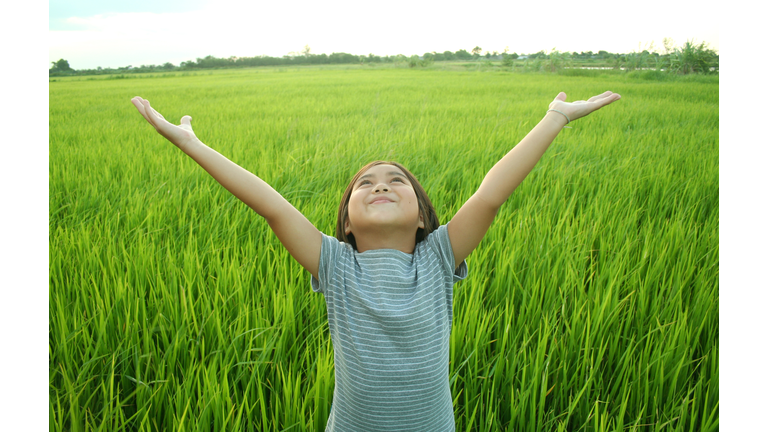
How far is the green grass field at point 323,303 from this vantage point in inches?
34.2

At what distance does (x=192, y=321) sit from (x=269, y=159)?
1.67m

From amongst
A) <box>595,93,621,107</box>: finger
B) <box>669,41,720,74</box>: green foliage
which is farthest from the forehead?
<box>669,41,720,74</box>: green foliage

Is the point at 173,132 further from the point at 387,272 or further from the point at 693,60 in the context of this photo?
the point at 693,60

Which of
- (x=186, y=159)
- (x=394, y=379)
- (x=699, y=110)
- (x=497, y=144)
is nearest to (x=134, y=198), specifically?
(x=186, y=159)

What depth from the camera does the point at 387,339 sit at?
684 mm

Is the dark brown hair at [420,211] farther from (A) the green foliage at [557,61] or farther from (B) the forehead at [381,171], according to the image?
(A) the green foliage at [557,61]

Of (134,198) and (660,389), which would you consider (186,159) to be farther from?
(660,389)

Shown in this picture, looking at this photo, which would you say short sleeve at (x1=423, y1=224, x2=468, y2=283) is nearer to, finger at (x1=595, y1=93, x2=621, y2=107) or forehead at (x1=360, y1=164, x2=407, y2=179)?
forehead at (x1=360, y1=164, x2=407, y2=179)

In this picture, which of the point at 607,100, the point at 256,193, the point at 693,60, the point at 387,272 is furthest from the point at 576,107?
the point at 693,60

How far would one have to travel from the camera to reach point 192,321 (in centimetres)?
111

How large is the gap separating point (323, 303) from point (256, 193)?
575mm

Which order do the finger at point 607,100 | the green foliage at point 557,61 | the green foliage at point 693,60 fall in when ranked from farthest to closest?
1. the green foliage at point 557,61
2. the green foliage at point 693,60
3. the finger at point 607,100

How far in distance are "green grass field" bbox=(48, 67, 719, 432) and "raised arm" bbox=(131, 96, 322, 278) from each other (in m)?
0.32

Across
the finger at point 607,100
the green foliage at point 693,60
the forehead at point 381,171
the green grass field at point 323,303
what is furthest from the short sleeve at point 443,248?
the green foliage at point 693,60
